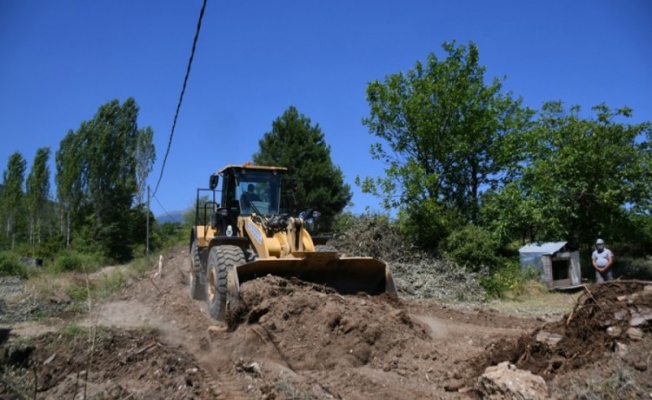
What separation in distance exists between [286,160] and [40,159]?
27844 mm

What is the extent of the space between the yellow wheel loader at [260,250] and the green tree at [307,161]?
19.0m

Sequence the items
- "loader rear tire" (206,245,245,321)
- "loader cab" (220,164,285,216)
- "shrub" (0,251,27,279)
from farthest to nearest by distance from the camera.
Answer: "shrub" (0,251,27,279)
"loader cab" (220,164,285,216)
"loader rear tire" (206,245,245,321)

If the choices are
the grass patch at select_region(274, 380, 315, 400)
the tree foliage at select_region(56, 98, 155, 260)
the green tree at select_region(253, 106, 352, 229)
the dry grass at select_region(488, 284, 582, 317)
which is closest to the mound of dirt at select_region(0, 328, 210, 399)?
the grass patch at select_region(274, 380, 315, 400)

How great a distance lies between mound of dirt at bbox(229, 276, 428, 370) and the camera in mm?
6746

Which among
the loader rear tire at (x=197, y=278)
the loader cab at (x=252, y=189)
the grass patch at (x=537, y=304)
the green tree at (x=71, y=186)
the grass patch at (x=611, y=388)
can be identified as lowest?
the grass patch at (x=537, y=304)

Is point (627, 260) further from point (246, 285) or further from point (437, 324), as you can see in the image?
point (246, 285)

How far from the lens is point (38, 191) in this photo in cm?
4675

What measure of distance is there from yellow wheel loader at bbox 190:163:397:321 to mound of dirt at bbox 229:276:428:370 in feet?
1.31

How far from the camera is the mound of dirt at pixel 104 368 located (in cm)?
539

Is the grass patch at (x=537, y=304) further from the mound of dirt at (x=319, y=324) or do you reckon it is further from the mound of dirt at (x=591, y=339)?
the mound of dirt at (x=591, y=339)

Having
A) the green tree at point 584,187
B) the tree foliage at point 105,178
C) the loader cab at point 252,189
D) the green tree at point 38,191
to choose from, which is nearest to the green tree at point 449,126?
the green tree at point 584,187

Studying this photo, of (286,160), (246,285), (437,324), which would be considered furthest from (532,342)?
(286,160)

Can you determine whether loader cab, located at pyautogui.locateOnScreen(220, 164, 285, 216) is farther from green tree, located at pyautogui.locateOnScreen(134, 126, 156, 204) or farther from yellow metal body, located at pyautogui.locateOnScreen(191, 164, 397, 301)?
green tree, located at pyautogui.locateOnScreen(134, 126, 156, 204)

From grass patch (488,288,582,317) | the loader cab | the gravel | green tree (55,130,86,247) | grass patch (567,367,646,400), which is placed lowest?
grass patch (488,288,582,317)
